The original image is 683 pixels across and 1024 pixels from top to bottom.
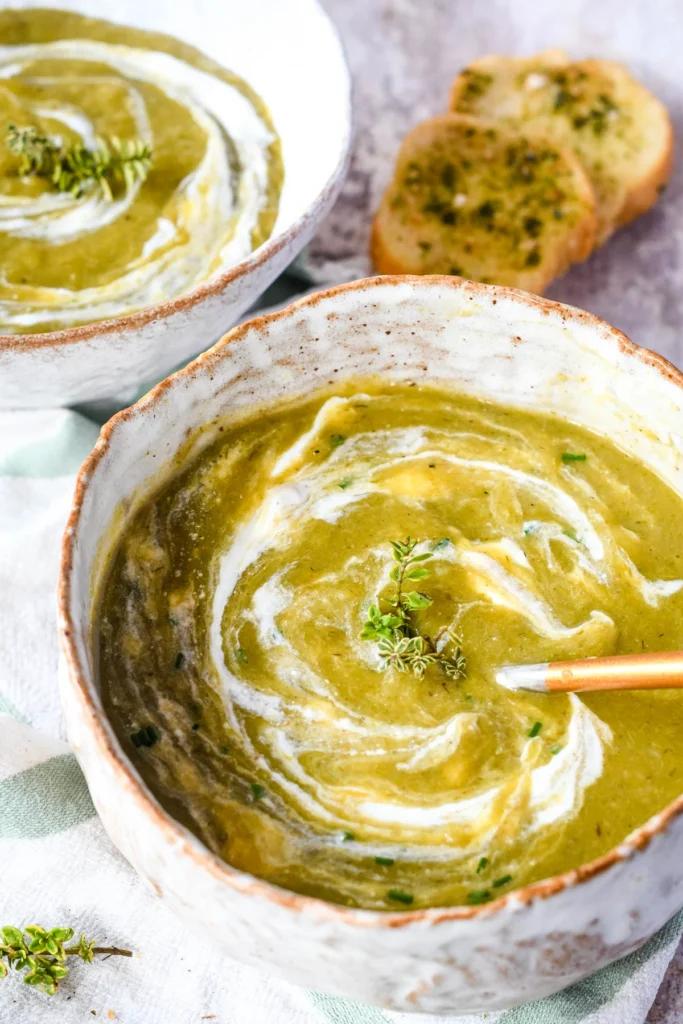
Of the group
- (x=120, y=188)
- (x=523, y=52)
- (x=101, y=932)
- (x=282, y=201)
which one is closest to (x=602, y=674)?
(x=101, y=932)

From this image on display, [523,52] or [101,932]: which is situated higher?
[523,52]

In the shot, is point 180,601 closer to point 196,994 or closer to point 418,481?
point 418,481

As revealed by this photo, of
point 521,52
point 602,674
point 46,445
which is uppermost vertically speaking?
point 521,52

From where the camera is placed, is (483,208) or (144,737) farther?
(483,208)

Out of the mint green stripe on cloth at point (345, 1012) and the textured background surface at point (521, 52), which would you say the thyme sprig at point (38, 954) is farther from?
the textured background surface at point (521, 52)

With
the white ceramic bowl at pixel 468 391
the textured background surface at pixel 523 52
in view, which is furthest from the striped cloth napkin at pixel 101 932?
the textured background surface at pixel 523 52

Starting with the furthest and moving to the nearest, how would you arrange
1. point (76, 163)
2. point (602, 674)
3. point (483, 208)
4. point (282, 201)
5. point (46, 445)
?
1. point (483, 208)
2. point (282, 201)
3. point (76, 163)
4. point (46, 445)
5. point (602, 674)

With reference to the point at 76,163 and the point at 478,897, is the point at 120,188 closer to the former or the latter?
the point at 76,163

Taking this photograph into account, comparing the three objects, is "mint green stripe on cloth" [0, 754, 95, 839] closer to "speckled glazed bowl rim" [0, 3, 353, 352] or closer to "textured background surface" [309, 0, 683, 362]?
"speckled glazed bowl rim" [0, 3, 353, 352]

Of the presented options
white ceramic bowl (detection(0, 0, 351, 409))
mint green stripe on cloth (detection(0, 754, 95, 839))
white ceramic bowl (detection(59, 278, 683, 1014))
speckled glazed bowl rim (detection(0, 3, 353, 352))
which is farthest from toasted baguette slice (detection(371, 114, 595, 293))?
mint green stripe on cloth (detection(0, 754, 95, 839))
